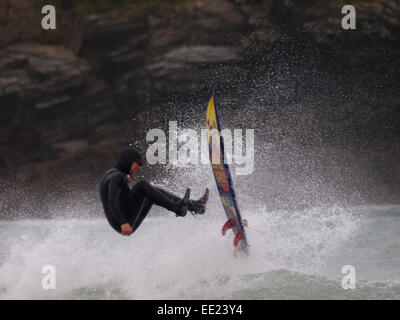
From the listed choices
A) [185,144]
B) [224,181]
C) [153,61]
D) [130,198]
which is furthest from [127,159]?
[185,144]

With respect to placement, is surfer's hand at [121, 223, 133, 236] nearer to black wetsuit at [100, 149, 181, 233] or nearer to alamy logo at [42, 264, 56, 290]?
black wetsuit at [100, 149, 181, 233]

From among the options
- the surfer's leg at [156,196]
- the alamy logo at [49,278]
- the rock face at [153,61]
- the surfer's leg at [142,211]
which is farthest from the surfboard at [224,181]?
the rock face at [153,61]

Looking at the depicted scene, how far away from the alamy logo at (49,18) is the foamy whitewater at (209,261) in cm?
827

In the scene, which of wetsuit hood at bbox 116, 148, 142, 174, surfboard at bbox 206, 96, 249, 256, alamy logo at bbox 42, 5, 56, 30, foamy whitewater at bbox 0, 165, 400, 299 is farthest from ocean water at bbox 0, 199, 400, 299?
alamy logo at bbox 42, 5, 56, 30

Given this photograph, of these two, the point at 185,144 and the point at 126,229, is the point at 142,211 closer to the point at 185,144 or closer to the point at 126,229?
the point at 126,229

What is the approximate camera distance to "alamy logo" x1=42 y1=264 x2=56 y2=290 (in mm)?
4656

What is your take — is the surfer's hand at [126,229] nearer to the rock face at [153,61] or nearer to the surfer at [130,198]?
the surfer at [130,198]

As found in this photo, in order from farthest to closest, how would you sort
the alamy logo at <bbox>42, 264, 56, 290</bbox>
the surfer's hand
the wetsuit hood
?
the alamy logo at <bbox>42, 264, 56, 290</bbox> → the wetsuit hood → the surfer's hand

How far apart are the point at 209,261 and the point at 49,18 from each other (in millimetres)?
10524

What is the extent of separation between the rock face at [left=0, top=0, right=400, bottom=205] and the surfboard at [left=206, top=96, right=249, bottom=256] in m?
7.68

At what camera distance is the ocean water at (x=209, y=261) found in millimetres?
4324

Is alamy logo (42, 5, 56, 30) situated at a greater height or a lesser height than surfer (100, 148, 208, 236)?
greater

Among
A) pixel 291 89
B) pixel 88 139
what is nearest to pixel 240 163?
pixel 291 89

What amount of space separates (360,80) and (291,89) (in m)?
1.85
